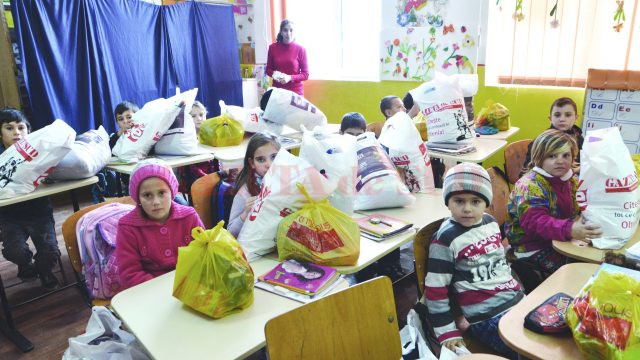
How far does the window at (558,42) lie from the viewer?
11.3 feet

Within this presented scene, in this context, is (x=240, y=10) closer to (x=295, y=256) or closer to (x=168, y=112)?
(x=168, y=112)

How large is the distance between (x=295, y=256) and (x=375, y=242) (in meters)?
0.33

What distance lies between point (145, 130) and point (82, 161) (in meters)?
0.46

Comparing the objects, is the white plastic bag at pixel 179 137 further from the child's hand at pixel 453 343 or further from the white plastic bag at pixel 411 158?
the child's hand at pixel 453 343

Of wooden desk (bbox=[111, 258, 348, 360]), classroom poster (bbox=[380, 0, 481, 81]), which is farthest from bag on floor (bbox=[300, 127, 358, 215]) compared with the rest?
classroom poster (bbox=[380, 0, 481, 81])

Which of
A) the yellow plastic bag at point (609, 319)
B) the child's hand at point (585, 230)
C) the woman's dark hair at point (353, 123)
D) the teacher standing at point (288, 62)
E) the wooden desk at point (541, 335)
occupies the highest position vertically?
the teacher standing at point (288, 62)

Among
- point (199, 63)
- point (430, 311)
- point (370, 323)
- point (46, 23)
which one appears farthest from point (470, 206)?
→ point (199, 63)

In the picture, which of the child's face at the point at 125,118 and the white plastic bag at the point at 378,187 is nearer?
the white plastic bag at the point at 378,187

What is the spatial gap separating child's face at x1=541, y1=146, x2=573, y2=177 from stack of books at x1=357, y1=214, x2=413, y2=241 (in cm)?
63

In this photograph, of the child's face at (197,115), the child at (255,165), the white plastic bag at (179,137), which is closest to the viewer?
the child at (255,165)

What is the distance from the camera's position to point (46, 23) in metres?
3.93

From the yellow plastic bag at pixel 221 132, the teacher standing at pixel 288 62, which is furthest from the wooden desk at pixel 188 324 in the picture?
the teacher standing at pixel 288 62

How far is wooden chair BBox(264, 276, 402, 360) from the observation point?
42.3 inches

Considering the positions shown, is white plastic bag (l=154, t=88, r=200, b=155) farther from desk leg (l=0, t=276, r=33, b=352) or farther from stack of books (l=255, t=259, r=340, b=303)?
stack of books (l=255, t=259, r=340, b=303)
